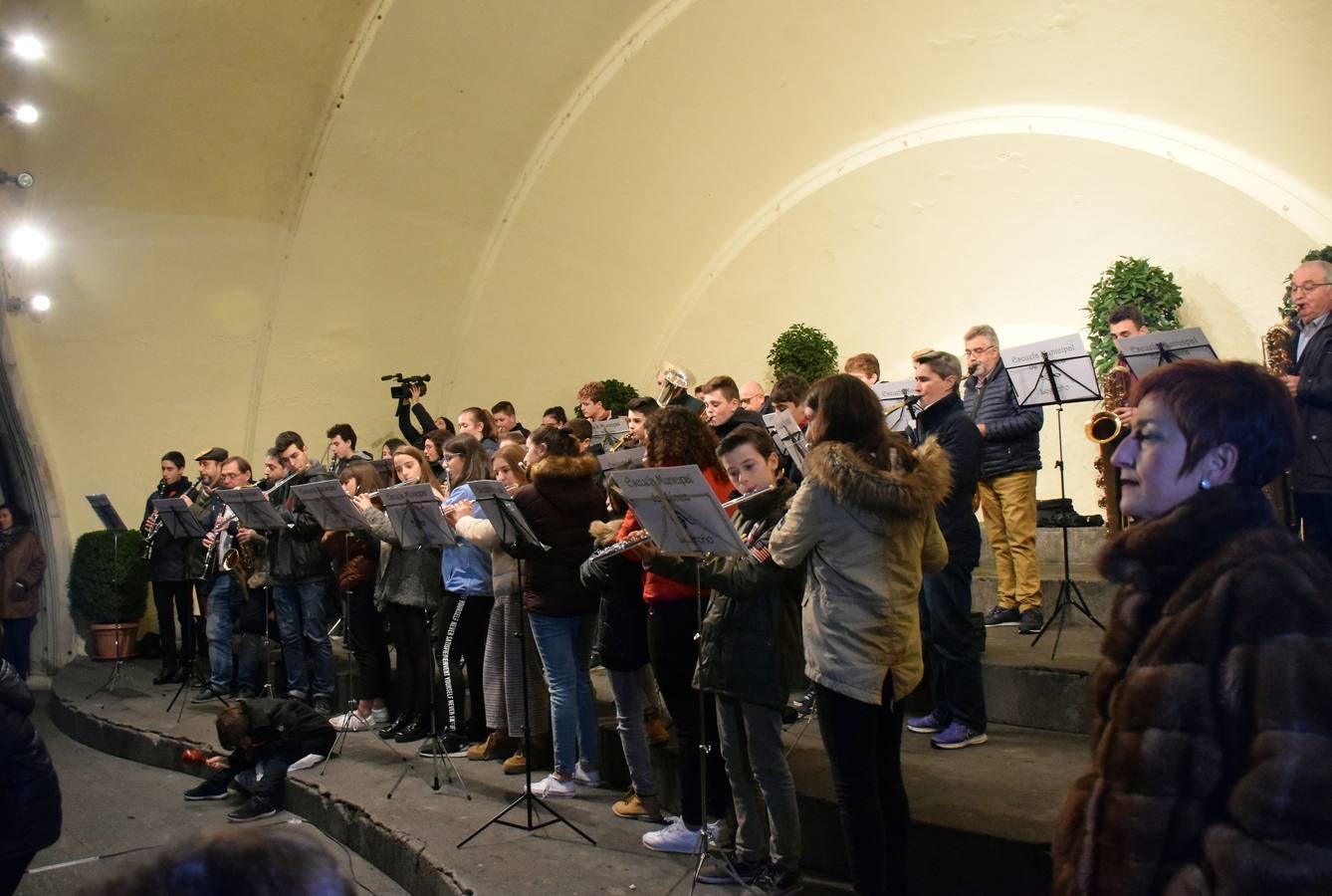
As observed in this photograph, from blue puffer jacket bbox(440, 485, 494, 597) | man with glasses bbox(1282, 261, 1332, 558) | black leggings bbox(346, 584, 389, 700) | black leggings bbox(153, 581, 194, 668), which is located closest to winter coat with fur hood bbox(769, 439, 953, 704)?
man with glasses bbox(1282, 261, 1332, 558)

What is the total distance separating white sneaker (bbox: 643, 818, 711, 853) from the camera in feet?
14.7

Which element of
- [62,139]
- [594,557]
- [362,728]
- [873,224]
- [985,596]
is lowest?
[362,728]

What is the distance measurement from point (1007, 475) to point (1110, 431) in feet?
2.75

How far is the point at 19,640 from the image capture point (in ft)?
35.4

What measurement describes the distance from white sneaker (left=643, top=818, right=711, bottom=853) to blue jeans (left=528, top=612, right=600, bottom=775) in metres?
0.89

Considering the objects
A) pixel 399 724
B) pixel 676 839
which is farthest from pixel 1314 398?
pixel 399 724

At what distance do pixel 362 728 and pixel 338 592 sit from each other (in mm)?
1272

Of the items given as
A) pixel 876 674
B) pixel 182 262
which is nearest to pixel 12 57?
pixel 182 262

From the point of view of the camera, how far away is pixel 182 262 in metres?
11.4

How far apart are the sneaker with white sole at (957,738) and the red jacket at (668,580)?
4.37 ft

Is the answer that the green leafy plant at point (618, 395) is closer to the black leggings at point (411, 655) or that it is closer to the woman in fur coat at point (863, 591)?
the black leggings at point (411, 655)

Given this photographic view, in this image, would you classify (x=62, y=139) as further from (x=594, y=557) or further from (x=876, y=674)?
(x=876, y=674)

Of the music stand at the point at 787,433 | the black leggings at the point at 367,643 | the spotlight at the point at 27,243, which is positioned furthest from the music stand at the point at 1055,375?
the spotlight at the point at 27,243

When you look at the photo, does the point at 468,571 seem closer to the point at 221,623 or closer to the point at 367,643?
the point at 367,643
